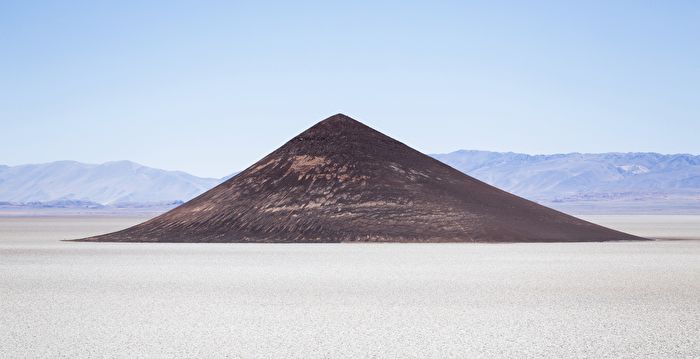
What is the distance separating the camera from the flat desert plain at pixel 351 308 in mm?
11250

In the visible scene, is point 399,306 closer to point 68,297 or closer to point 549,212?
point 68,297

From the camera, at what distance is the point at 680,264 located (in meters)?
26.8

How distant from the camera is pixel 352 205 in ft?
151

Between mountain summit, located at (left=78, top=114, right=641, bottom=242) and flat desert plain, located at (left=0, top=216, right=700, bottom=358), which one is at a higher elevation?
mountain summit, located at (left=78, top=114, right=641, bottom=242)

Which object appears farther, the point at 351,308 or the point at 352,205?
the point at 352,205

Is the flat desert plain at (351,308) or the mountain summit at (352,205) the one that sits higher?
the mountain summit at (352,205)

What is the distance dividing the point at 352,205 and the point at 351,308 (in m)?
30.7

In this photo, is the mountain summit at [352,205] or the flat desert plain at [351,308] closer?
the flat desert plain at [351,308]

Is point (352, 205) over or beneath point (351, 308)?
over

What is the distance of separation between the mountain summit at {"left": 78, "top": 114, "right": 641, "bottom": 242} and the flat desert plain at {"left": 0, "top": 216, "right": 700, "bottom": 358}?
15.0 m

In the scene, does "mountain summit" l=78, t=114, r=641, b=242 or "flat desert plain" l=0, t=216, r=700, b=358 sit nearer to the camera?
"flat desert plain" l=0, t=216, r=700, b=358

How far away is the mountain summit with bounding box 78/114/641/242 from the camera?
43562 mm

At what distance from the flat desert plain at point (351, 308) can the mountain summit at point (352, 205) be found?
49.3 ft

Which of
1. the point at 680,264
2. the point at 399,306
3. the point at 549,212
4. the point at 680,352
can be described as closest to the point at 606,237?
the point at 549,212
